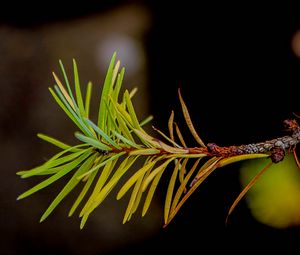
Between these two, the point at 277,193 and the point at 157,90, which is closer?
the point at 277,193

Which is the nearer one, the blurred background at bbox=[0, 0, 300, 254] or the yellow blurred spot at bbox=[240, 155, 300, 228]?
the yellow blurred spot at bbox=[240, 155, 300, 228]

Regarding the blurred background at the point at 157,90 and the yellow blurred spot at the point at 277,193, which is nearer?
the yellow blurred spot at the point at 277,193

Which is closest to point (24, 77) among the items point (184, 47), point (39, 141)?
point (39, 141)

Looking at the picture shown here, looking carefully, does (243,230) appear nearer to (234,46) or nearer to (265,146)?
(234,46)

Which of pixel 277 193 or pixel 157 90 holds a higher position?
pixel 157 90
